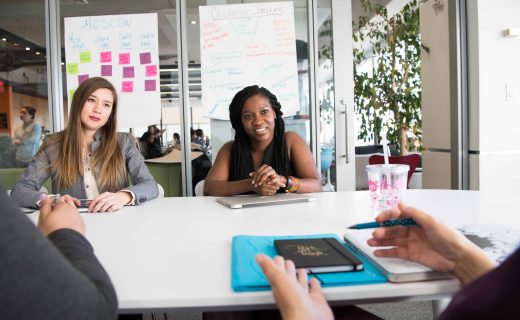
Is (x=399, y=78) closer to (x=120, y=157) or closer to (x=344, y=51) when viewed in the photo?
(x=344, y=51)

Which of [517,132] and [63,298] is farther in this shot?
[517,132]

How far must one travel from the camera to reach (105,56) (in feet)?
11.2

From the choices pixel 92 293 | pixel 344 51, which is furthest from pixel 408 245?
pixel 344 51

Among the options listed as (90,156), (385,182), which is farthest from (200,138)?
(385,182)

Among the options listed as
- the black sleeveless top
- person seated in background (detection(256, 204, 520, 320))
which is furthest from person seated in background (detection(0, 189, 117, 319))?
the black sleeveless top

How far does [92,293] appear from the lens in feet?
1.85

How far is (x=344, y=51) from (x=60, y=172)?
91.5 inches

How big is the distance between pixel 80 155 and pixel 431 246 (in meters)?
1.74

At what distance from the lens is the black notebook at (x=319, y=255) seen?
2.49 ft

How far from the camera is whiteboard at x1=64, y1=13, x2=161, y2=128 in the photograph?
339 cm

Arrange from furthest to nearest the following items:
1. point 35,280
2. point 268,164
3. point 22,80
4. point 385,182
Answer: point 22,80, point 268,164, point 385,182, point 35,280

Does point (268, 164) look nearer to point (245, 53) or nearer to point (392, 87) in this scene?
point (245, 53)

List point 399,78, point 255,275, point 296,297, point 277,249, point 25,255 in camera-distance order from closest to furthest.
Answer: point 25,255, point 296,297, point 255,275, point 277,249, point 399,78

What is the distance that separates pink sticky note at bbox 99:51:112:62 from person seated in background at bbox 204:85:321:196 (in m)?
Result: 1.52
